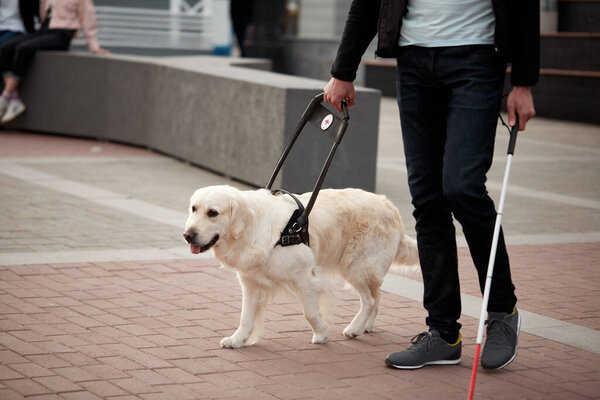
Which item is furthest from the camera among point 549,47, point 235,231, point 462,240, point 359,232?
point 549,47

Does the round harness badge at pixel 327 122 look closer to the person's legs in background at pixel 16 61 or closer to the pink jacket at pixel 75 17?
the person's legs in background at pixel 16 61

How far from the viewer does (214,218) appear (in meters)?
4.83

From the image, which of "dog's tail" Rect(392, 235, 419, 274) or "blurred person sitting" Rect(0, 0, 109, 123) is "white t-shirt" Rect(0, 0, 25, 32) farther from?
"dog's tail" Rect(392, 235, 419, 274)

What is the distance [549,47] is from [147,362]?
16.5 meters

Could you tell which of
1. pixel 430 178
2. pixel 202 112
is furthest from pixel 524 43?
pixel 202 112

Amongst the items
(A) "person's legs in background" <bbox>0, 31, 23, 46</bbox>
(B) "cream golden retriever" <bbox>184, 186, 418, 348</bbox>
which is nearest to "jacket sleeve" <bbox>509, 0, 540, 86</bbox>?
(B) "cream golden retriever" <bbox>184, 186, 418, 348</bbox>

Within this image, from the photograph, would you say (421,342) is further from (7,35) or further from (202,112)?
(7,35)

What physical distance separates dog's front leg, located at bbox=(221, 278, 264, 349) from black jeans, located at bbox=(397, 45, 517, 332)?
0.86 metres

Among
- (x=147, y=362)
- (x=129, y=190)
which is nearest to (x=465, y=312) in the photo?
(x=147, y=362)

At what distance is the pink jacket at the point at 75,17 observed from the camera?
48.7 ft

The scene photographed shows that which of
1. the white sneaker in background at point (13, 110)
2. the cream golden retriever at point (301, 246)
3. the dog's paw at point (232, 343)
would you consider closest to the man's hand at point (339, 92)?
the cream golden retriever at point (301, 246)

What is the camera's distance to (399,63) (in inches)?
190

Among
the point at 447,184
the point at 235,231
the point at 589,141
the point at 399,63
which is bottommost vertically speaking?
the point at 589,141

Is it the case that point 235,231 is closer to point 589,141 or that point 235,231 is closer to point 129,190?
point 129,190
